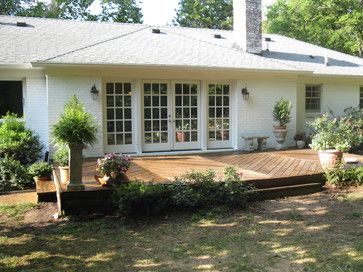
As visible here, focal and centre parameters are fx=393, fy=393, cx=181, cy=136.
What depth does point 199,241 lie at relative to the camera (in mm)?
5051

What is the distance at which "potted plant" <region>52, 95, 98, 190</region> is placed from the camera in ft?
19.6

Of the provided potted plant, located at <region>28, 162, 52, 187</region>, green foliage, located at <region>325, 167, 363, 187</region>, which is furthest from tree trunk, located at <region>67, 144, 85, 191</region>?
green foliage, located at <region>325, 167, 363, 187</region>

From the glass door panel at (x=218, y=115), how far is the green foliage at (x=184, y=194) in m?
5.14

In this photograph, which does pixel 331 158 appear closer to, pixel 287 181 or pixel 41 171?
pixel 287 181

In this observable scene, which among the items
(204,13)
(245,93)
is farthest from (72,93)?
(204,13)

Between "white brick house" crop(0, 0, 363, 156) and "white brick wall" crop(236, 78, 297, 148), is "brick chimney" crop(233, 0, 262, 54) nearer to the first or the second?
"white brick house" crop(0, 0, 363, 156)

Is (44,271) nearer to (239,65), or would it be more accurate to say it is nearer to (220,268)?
(220,268)

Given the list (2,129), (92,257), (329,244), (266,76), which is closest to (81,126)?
(92,257)

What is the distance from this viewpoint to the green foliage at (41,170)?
8.67 m

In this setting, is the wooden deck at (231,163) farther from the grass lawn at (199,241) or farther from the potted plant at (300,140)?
the grass lawn at (199,241)

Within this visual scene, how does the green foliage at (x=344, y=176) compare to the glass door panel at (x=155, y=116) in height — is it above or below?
below

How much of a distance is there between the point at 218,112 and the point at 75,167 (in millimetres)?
6494

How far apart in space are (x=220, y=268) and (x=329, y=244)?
4.89 ft

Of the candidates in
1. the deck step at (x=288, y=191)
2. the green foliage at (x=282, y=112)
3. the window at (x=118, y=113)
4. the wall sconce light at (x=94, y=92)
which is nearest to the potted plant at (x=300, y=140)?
the green foliage at (x=282, y=112)
